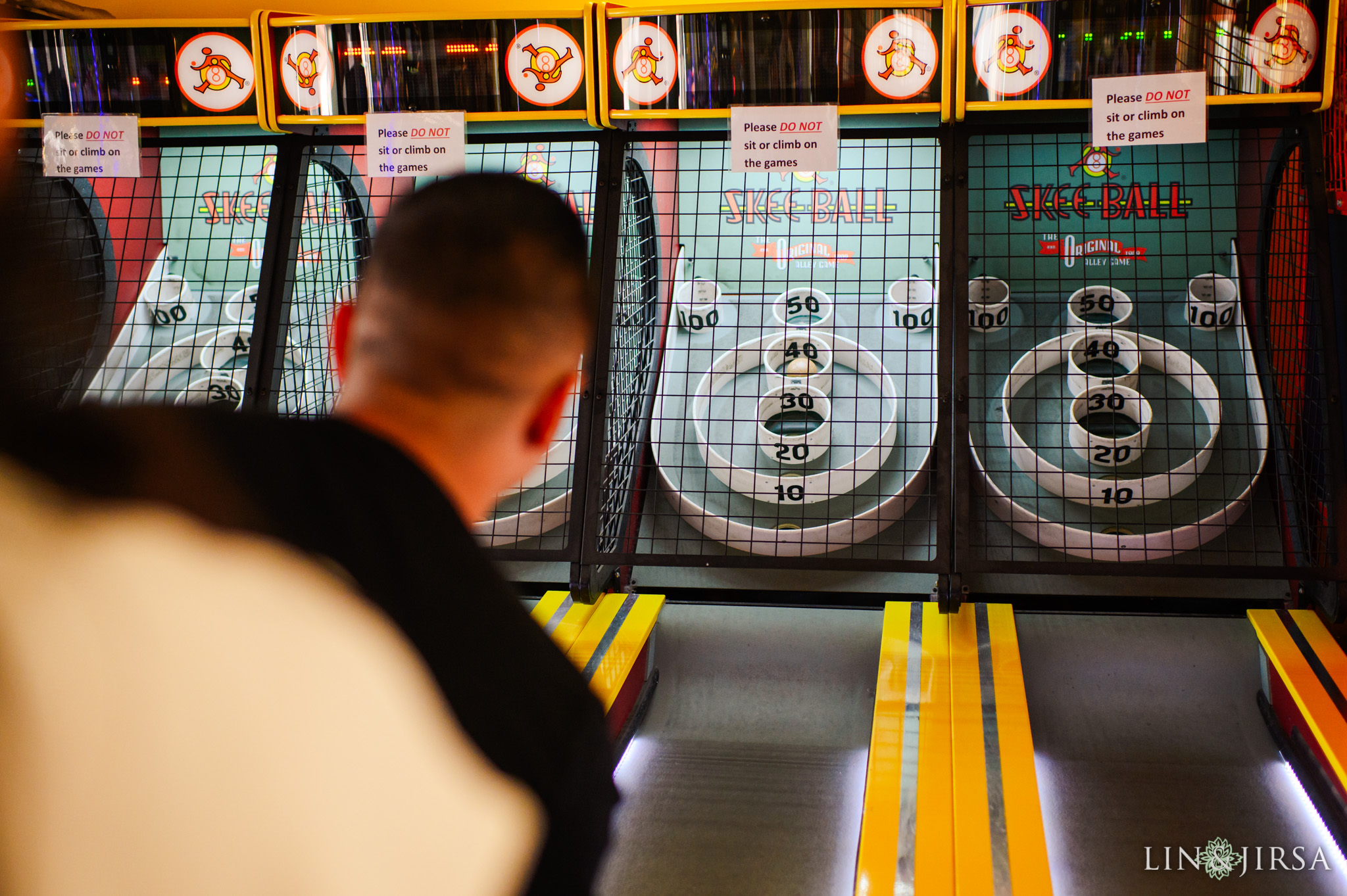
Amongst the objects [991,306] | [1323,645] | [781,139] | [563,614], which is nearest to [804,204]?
[991,306]

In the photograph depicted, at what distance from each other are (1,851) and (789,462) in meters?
2.34

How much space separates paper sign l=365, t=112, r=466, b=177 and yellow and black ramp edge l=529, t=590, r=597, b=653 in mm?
1123

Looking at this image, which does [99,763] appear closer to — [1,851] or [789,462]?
[1,851]

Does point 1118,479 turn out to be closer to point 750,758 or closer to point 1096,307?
point 1096,307

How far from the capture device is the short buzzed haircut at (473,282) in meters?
0.62

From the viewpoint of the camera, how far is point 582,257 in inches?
29.7

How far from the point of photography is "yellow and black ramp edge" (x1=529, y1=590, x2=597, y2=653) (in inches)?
87.2

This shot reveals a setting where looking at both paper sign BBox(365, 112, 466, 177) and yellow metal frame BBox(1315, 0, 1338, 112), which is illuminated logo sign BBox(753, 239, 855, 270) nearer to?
paper sign BBox(365, 112, 466, 177)

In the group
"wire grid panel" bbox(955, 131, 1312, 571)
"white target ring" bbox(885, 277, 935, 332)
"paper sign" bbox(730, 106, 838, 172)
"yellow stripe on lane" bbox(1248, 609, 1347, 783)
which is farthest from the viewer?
"white target ring" bbox(885, 277, 935, 332)

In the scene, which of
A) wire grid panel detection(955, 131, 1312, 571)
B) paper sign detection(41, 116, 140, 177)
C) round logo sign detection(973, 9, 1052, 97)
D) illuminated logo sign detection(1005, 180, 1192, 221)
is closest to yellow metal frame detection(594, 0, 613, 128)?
round logo sign detection(973, 9, 1052, 97)

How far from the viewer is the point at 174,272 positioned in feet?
12.2

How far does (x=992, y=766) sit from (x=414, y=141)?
194 cm

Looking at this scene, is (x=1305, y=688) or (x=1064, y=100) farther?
(x=1064, y=100)

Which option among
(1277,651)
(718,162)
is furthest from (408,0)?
(1277,651)
